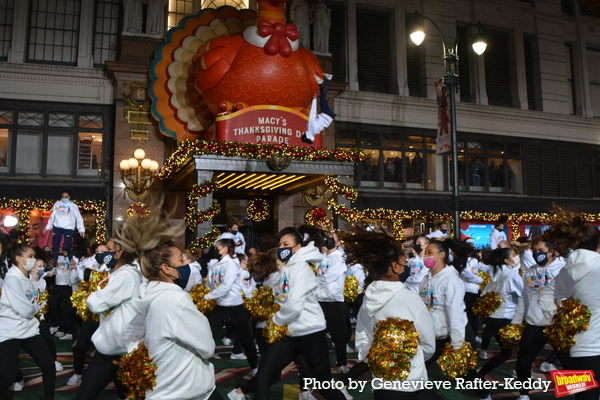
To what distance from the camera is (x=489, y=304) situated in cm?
736

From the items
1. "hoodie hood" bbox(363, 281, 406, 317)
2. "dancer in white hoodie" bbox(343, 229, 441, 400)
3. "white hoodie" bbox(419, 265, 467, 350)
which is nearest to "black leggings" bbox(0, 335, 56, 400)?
"dancer in white hoodie" bbox(343, 229, 441, 400)

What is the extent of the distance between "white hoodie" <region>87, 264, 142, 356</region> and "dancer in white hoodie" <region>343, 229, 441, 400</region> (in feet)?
6.87

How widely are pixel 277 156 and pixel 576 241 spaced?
9.10m

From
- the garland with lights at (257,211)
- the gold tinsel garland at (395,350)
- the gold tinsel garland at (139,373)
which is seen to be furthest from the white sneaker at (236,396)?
the garland with lights at (257,211)

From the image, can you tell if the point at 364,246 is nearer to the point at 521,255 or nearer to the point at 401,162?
the point at 521,255

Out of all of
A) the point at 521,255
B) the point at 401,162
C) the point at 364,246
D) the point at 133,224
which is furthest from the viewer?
the point at 401,162

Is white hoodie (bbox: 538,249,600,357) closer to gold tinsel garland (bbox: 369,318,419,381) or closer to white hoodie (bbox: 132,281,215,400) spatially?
gold tinsel garland (bbox: 369,318,419,381)

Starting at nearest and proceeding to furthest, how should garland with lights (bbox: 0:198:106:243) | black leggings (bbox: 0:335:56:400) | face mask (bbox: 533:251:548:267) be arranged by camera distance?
black leggings (bbox: 0:335:56:400)
face mask (bbox: 533:251:548:267)
garland with lights (bbox: 0:198:106:243)

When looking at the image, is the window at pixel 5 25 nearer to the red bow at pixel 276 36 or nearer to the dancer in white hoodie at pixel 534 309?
the red bow at pixel 276 36

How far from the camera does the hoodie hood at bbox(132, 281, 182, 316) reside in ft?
12.2

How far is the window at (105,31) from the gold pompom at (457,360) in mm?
17337

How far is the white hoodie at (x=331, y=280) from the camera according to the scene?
7.93 m

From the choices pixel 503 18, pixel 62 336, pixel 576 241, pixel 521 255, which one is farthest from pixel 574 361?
pixel 503 18

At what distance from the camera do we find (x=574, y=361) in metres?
4.82
